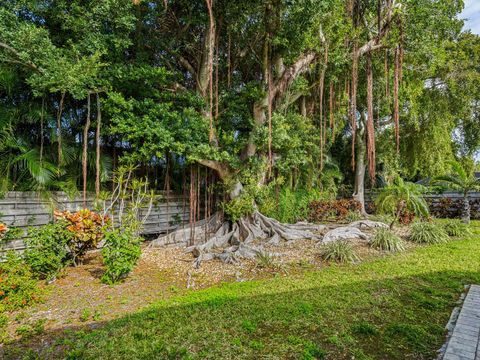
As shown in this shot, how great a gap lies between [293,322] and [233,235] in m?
3.81

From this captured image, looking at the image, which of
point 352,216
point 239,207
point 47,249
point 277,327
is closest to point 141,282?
point 47,249

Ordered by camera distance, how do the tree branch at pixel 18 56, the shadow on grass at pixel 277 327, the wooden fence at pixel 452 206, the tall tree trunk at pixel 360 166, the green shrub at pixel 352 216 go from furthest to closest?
1. the tall tree trunk at pixel 360 166
2. the wooden fence at pixel 452 206
3. the green shrub at pixel 352 216
4. the tree branch at pixel 18 56
5. the shadow on grass at pixel 277 327

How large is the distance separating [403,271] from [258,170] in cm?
357

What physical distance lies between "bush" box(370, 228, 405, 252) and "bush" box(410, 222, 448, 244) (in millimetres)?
941

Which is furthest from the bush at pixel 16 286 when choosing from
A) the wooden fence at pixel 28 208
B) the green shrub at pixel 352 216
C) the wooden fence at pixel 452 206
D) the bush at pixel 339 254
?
the wooden fence at pixel 452 206

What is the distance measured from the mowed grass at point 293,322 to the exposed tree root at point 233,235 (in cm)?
198

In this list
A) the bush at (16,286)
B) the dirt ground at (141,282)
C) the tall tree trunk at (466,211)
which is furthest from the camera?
the tall tree trunk at (466,211)

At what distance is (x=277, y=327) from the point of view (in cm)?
277

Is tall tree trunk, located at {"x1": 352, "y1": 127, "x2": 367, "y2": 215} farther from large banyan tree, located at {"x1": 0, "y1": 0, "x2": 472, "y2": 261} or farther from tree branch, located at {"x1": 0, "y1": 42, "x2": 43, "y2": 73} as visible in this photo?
tree branch, located at {"x1": 0, "y1": 42, "x2": 43, "y2": 73}

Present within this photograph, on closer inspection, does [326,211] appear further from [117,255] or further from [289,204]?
[117,255]

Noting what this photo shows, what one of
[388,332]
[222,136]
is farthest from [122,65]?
[388,332]

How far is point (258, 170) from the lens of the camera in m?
6.62

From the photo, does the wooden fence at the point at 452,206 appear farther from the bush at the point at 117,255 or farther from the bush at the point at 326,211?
the bush at the point at 117,255

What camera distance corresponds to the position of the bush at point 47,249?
4051 millimetres
